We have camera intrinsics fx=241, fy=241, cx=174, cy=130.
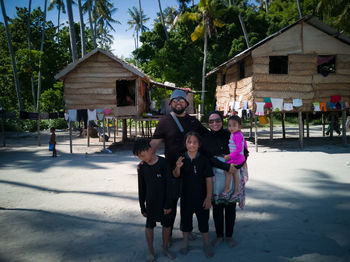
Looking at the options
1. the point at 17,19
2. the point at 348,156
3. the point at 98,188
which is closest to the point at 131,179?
the point at 98,188

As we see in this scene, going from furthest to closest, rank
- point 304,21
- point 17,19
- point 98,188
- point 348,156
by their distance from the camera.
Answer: point 17,19, point 304,21, point 348,156, point 98,188

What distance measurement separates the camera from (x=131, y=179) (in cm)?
704

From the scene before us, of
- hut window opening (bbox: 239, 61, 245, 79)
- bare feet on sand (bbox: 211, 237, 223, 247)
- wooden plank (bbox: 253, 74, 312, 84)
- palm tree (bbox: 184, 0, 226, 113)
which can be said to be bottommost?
bare feet on sand (bbox: 211, 237, 223, 247)

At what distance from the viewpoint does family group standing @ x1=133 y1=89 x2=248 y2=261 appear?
291 cm

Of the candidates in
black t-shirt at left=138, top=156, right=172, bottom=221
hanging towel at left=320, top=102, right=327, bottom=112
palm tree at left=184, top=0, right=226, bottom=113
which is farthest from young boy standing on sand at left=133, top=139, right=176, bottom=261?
palm tree at left=184, top=0, right=226, bottom=113

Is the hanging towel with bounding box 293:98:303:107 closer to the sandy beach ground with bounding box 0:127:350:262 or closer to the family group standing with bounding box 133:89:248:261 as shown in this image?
the sandy beach ground with bounding box 0:127:350:262

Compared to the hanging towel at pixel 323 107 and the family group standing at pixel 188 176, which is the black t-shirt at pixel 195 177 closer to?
the family group standing at pixel 188 176

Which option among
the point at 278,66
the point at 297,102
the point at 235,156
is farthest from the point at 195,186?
the point at 278,66

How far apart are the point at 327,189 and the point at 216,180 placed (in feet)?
13.1

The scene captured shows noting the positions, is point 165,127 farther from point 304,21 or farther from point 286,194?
point 304,21

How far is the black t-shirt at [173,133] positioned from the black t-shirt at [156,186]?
0.41 meters

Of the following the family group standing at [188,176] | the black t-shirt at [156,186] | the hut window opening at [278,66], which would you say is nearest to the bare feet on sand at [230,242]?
the family group standing at [188,176]

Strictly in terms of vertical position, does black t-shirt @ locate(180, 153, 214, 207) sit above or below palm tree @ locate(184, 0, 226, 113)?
below

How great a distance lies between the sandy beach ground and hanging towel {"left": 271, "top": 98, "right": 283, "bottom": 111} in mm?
4420
